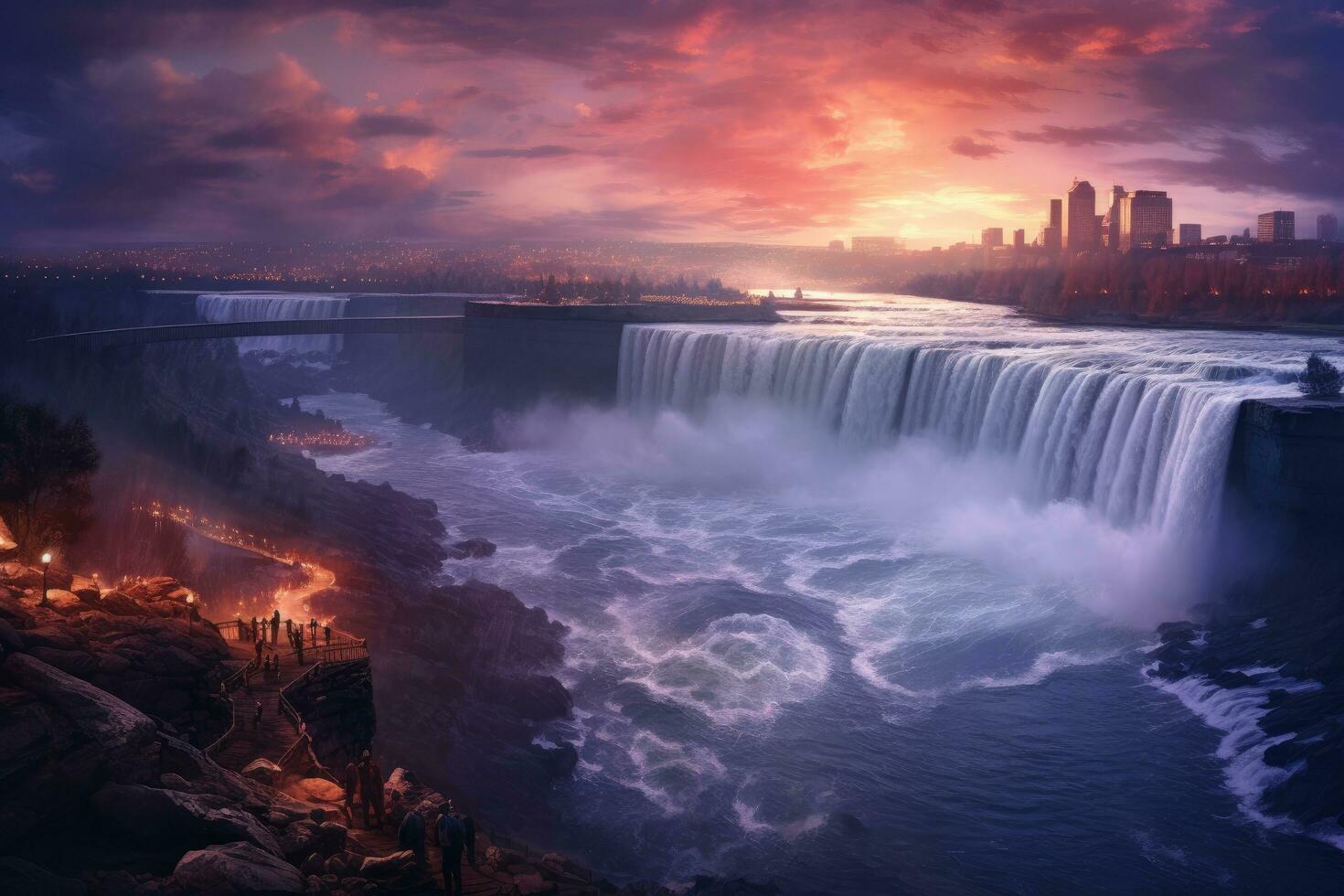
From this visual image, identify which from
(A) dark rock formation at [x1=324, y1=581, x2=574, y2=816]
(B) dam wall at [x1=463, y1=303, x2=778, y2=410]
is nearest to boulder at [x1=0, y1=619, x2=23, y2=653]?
(A) dark rock formation at [x1=324, y1=581, x2=574, y2=816]

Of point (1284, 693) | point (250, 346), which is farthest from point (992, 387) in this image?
point (250, 346)

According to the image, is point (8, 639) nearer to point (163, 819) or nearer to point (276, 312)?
point (163, 819)

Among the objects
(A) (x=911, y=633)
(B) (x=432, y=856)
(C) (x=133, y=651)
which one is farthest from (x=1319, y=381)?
(C) (x=133, y=651)

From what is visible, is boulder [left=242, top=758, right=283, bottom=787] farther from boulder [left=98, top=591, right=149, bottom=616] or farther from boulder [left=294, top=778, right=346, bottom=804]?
boulder [left=98, top=591, right=149, bottom=616]

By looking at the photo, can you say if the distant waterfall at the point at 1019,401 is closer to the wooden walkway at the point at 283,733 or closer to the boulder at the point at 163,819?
the wooden walkway at the point at 283,733

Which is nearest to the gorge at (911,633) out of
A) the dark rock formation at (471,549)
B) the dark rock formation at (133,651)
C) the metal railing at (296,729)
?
the dark rock formation at (471,549)

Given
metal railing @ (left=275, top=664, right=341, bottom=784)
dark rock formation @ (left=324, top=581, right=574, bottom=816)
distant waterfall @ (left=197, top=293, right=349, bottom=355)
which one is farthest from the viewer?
distant waterfall @ (left=197, top=293, right=349, bottom=355)

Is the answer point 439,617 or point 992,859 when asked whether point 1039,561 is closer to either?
point 992,859
